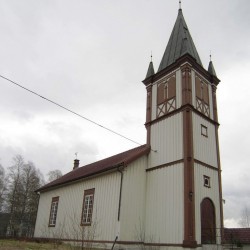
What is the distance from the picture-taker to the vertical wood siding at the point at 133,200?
18.4m

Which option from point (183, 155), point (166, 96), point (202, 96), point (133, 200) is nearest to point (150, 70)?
point (166, 96)

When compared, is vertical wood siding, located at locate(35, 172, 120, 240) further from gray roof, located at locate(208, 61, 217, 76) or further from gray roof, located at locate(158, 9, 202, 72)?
gray roof, located at locate(208, 61, 217, 76)

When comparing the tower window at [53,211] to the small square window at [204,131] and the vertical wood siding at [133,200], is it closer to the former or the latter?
the vertical wood siding at [133,200]

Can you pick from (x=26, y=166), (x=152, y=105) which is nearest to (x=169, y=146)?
(x=152, y=105)

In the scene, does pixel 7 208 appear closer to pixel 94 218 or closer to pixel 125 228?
pixel 94 218

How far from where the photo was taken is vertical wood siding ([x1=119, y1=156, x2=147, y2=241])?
18.4 meters

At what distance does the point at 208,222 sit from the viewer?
60.5 ft

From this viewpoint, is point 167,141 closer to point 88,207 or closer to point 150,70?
point 150,70

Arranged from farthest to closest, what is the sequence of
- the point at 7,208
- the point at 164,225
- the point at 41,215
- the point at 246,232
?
the point at 7,208 < the point at 41,215 < the point at 246,232 < the point at 164,225

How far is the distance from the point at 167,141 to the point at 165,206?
419 centimetres

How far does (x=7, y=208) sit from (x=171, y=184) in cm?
3300

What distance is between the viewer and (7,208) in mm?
44062

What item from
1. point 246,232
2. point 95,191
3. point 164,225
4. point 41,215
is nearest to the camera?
point 164,225

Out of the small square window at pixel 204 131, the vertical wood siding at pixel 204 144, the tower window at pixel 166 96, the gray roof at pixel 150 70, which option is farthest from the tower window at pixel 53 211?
the small square window at pixel 204 131
